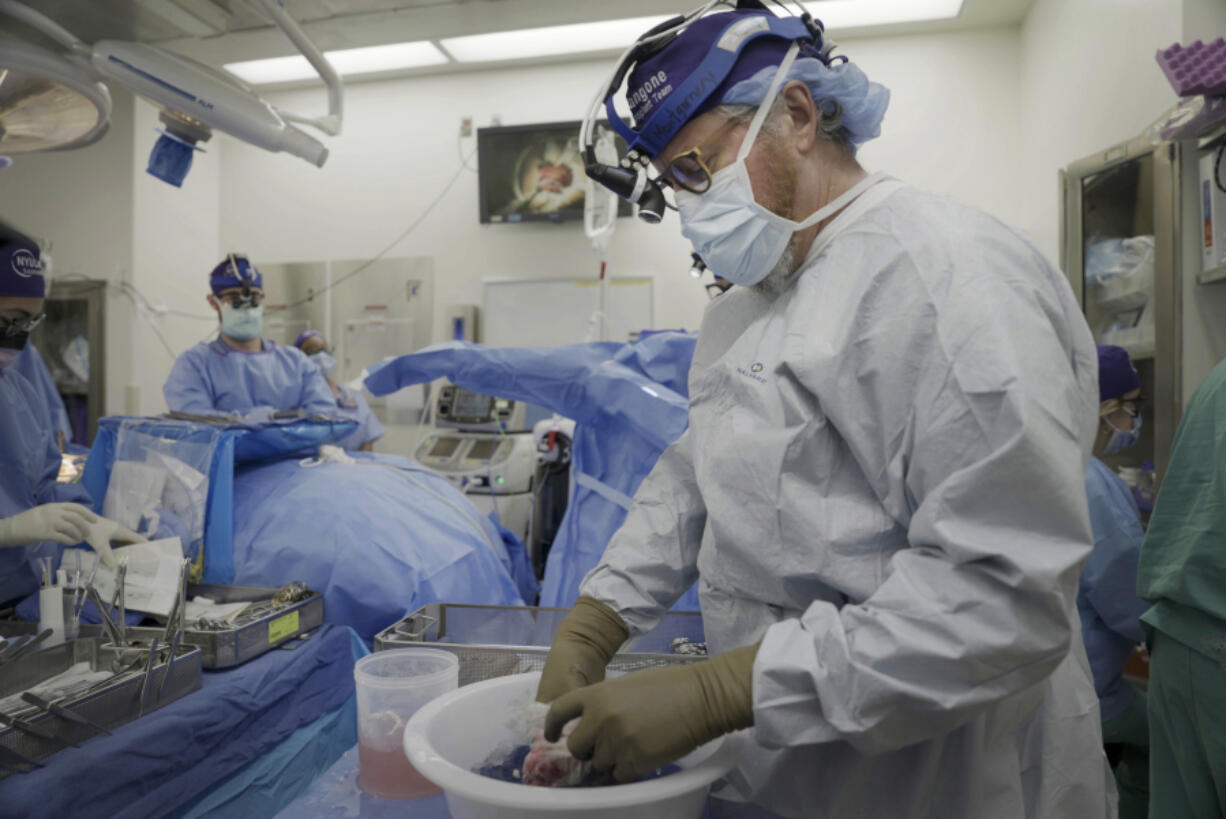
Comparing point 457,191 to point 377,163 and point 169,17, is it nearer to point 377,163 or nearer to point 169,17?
point 377,163

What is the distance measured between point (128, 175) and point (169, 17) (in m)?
1.96

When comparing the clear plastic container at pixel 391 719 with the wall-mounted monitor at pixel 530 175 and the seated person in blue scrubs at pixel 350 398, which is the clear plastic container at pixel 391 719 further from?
the wall-mounted monitor at pixel 530 175

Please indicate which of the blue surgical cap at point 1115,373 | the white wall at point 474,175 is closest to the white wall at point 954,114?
the white wall at point 474,175

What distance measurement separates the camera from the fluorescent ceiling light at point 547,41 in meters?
3.97

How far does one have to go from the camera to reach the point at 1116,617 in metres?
1.68

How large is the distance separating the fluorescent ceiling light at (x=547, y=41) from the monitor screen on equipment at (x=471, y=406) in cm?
187

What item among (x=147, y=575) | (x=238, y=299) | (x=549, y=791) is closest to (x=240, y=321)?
(x=238, y=299)

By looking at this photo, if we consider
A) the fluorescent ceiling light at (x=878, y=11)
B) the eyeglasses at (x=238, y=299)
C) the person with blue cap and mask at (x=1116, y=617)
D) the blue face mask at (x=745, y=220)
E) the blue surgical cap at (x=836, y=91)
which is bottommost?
the person with blue cap and mask at (x=1116, y=617)

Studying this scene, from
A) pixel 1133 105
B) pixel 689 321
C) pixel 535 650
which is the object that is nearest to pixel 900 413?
pixel 535 650

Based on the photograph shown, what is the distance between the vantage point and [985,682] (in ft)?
1.97

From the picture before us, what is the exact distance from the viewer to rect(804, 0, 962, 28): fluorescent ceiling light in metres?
3.73

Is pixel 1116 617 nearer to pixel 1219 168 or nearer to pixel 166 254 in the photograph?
pixel 1219 168

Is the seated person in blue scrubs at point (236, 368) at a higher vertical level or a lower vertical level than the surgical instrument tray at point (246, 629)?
higher

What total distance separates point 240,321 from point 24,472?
1.42 m
